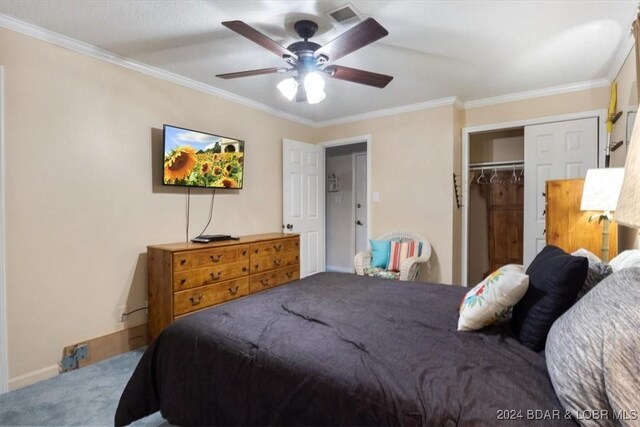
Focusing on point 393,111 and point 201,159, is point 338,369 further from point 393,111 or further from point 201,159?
point 393,111

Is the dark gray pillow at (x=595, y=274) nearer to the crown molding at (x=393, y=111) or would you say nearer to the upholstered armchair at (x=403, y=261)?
the upholstered armchair at (x=403, y=261)

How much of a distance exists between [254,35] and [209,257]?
5.88 ft

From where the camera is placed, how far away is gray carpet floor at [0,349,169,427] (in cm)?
184

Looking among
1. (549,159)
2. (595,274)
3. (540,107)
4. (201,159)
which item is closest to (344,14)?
(201,159)

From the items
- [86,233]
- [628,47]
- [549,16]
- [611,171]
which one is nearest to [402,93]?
[549,16]

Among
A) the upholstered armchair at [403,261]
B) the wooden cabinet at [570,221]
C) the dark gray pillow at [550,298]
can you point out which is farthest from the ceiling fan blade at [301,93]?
the wooden cabinet at [570,221]

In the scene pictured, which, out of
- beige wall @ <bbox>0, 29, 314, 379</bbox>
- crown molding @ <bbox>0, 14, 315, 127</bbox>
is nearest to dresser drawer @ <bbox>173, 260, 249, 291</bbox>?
beige wall @ <bbox>0, 29, 314, 379</bbox>

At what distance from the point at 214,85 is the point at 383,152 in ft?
7.05

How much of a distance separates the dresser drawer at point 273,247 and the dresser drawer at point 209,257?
102 millimetres

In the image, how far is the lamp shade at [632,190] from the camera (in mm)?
535

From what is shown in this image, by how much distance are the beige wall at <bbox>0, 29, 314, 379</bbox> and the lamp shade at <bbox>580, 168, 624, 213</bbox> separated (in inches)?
126

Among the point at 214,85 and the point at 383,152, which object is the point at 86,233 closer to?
the point at 214,85

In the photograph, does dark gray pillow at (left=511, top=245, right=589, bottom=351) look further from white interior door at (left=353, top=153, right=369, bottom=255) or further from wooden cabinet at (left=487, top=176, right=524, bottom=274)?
white interior door at (left=353, top=153, right=369, bottom=255)

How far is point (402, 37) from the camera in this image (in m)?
2.34
